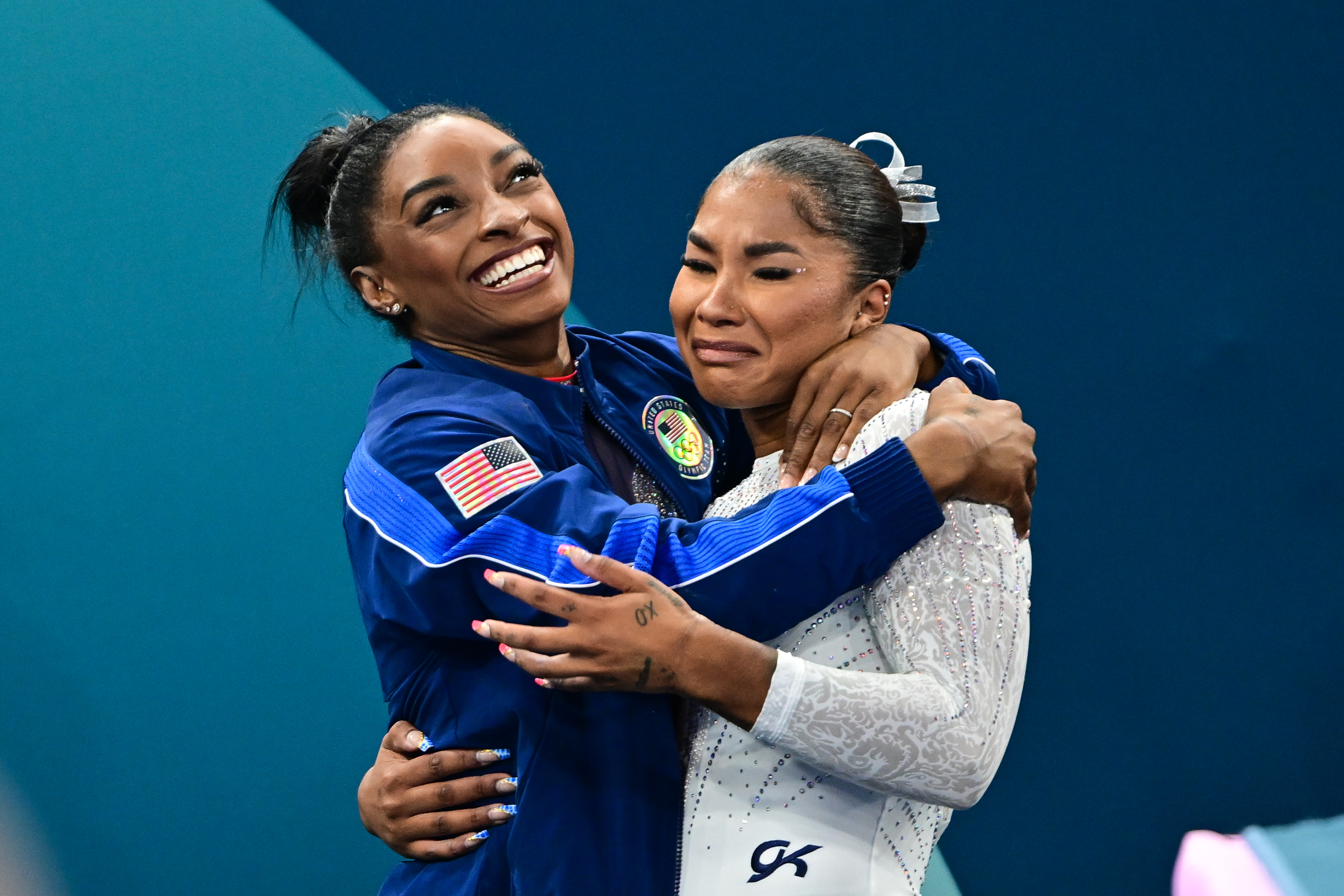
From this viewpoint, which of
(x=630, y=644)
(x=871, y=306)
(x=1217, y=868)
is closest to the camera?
(x=630, y=644)

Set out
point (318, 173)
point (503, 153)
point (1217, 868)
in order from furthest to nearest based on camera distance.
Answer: point (1217, 868) → point (318, 173) → point (503, 153)

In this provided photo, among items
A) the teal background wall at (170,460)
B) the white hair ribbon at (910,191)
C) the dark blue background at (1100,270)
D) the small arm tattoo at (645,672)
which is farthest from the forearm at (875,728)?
the teal background wall at (170,460)

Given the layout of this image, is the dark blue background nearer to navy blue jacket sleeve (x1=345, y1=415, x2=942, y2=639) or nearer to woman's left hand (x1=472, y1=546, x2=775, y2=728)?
navy blue jacket sleeve (x1=345, y1=415, x2=942, y2=639)

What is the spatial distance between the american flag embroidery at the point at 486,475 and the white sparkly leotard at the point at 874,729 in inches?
13.6

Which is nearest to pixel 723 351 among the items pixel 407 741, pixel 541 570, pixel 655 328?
pixel 541 570

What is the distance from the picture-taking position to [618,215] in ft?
8.64

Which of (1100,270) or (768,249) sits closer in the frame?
(768,249)

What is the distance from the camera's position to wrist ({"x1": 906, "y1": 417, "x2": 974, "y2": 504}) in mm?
1305

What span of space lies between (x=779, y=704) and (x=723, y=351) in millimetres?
491

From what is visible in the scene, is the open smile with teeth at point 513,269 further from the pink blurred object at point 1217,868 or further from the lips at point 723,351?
the pink blurred object at point 1217,868

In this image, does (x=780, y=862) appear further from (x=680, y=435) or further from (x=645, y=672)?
(x=680, y=435)

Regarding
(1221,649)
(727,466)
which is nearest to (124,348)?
(727,466)

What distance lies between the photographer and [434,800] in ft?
5.02

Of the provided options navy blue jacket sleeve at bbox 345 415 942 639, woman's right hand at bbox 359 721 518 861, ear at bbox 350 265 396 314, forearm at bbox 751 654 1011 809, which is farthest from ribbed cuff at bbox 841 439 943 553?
ear at bbox 350 265 396 314
